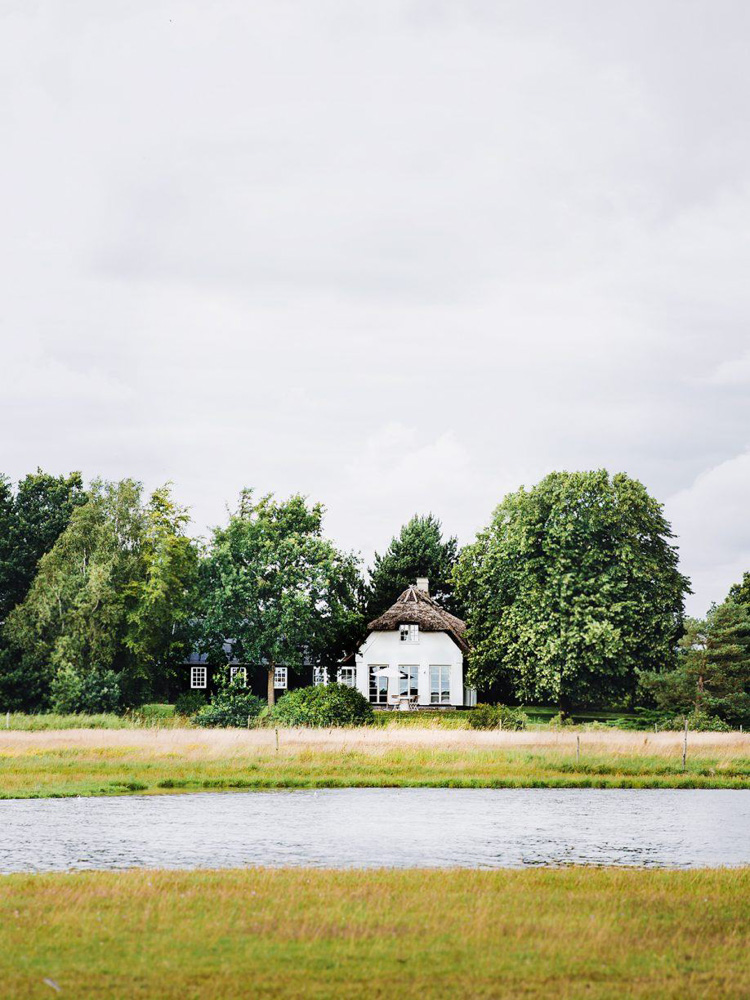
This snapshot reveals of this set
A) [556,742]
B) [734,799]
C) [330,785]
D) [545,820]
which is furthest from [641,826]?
[556,742]

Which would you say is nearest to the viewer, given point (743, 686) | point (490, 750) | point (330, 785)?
point (330, 785)

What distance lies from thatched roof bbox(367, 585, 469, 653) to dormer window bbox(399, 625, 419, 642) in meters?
0.41

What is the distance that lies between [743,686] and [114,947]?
2317 inches

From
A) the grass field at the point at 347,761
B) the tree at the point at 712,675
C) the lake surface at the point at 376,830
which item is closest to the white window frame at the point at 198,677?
the tree at the point at 712,675

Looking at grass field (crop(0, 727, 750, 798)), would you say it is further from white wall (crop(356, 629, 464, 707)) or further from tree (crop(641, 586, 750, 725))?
white wall (crop(356, 629, 464, 707))

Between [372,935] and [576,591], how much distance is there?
6020 cm

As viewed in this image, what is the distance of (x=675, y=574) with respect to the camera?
75.0 m

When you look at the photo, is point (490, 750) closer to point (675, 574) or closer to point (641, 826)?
point (641, 826)

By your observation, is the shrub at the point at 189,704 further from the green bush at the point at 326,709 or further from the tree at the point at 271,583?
the green bush at the point at 326,709

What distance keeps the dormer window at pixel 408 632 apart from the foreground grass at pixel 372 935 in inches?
2798

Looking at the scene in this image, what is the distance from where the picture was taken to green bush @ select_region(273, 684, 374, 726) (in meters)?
56.6

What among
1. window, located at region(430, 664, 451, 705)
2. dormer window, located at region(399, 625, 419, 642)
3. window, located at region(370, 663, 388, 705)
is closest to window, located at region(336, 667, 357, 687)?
window, located at region(370, 663, 388, 705)

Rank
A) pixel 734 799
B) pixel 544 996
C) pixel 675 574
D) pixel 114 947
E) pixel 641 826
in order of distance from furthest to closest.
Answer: pixel 675 574 → pixel 734 799 → pixel 641 826 → pixel 114 947 → pixel 544 996

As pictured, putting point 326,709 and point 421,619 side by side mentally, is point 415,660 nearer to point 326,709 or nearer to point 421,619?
point 421,619
